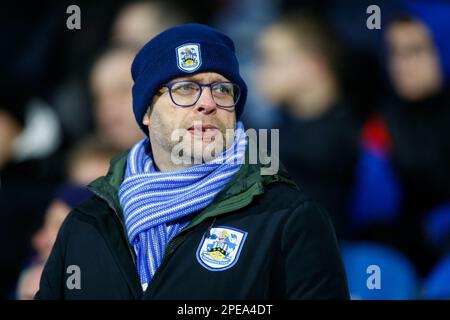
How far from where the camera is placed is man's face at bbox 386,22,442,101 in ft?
17.5

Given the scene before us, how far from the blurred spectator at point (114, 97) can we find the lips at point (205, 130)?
8.38 feet

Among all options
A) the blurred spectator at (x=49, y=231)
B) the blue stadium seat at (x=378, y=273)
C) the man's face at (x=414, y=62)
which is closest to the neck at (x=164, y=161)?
the blurred spectator at (x=49, y=231)

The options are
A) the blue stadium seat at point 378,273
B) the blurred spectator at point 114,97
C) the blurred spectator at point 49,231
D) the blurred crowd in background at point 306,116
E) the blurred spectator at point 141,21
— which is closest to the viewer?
the blurred spectator at point 49,231

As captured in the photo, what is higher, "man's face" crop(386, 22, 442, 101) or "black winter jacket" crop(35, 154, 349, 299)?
"man's face" crop(386, 22, 442, 101)

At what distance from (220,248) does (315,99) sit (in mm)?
2720

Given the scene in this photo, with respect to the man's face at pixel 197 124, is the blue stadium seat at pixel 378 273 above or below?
below

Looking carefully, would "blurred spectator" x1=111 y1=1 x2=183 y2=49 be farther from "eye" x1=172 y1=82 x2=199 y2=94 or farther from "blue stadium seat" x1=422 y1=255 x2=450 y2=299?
"eye" x1=172 y1=82 x2=199 y2=94

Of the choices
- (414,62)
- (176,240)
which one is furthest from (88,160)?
(176,240)

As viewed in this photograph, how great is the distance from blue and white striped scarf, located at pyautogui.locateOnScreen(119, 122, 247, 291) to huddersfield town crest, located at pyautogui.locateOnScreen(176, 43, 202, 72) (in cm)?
26

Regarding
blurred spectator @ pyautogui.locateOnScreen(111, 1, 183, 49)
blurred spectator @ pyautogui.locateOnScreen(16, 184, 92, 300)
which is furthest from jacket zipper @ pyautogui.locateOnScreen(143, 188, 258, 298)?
blurred spectator @ pyautogui.locateOnScreen(111, 1, 183, 49)

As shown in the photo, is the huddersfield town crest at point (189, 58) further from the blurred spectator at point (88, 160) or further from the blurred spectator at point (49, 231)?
the blurred spectator at point (88, 160)

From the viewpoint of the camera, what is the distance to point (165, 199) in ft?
9.61

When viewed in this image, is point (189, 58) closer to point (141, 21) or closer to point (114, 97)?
point (114, 97)

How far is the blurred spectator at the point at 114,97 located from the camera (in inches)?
217
